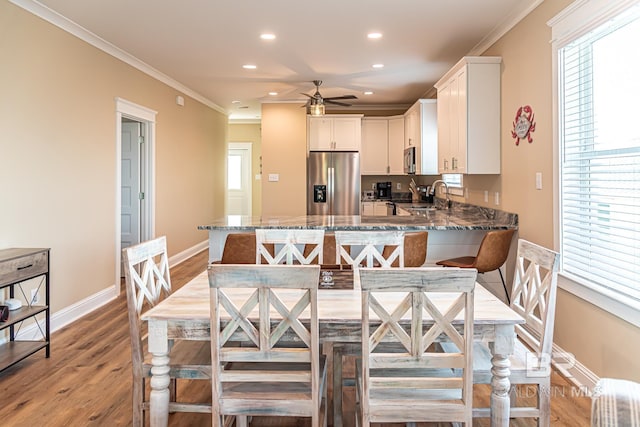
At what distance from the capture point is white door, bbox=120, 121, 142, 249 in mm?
5625

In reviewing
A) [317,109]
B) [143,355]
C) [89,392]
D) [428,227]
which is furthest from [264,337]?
[317,109]

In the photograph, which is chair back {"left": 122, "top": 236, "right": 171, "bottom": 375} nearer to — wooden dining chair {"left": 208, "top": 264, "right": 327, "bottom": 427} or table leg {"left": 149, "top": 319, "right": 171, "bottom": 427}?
A: table leg {"left": 149, "top": 319, "right": 171, "bottom": 427}

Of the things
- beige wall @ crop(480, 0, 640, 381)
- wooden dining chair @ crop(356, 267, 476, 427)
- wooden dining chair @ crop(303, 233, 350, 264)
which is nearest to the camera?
wooden dining chair @ crop(356, 267, 476, 427)

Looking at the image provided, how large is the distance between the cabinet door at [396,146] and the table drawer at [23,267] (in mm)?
5898

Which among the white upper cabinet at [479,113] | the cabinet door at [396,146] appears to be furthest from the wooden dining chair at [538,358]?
the cabinet door at [396,146]

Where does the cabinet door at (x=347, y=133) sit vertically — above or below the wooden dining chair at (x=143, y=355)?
above

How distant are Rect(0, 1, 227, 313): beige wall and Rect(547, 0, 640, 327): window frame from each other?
382cm

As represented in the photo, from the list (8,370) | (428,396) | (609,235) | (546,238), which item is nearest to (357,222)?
(546,238)

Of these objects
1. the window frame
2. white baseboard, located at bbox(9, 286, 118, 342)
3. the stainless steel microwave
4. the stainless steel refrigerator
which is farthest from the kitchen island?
the stainless steel refrigerator

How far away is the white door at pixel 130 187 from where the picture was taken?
18.5ft

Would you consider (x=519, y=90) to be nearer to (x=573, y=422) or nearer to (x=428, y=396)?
(x=573, y=422)

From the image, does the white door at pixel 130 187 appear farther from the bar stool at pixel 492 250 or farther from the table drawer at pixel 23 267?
the bar stool at pixel 492 250

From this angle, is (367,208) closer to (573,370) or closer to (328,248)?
(328,248)

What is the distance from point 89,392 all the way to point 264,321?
5.54ft
